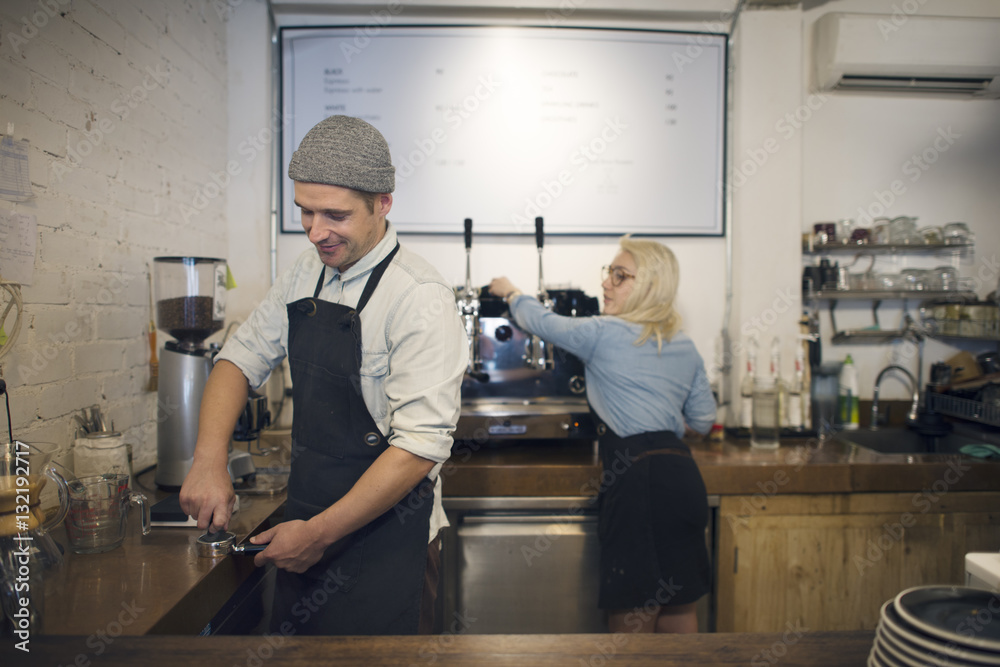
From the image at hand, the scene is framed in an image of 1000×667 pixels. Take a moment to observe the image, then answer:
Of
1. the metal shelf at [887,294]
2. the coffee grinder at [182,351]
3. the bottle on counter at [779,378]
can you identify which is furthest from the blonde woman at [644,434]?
the coffee grinder at [182,351]

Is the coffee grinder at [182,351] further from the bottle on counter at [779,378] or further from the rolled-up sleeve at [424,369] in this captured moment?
the bottle on counter at [779,378]

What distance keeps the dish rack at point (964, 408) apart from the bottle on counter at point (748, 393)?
874 mm

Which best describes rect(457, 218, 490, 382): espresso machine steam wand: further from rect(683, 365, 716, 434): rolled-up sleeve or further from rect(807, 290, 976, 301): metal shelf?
rect(807, 290, 976, 301): metal shelf

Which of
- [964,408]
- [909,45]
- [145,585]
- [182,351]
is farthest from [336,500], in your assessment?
[909,45]

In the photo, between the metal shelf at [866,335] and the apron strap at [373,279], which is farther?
the metal shelf at [866,335]

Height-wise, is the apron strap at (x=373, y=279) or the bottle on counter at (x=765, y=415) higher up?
the apron strap at (x=373, y=279)

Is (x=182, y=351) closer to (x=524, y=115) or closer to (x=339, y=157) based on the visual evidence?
(x=339, y=157)

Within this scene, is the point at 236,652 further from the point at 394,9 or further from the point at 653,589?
the point at 394,9

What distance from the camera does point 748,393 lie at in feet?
8.34

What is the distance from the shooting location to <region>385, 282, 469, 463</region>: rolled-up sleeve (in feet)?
3.98

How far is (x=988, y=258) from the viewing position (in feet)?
9.31

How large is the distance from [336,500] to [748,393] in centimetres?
189

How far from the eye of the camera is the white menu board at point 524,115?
2643 mm

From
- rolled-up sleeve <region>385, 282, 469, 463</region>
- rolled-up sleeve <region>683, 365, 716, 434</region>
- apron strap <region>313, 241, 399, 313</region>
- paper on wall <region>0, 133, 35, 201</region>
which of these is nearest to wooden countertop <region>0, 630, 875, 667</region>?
rolled-up sleeve <region>385, 282, 469, 463</region>
